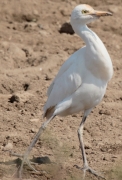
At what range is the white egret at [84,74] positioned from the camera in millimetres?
7047

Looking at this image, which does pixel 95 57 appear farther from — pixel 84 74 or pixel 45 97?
pixel 45 97

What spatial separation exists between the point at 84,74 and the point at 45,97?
194 cm

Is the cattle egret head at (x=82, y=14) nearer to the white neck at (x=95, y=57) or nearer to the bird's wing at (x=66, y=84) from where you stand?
the white neck at (x=95, y=57)

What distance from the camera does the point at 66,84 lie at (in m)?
7.17

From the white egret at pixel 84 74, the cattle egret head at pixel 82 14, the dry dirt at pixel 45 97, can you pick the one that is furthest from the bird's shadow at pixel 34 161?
the cattle egret head at pixel 82 14

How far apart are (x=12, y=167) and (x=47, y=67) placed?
304cm

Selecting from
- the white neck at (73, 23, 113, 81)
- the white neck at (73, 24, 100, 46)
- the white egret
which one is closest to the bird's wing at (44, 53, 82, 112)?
the white egret

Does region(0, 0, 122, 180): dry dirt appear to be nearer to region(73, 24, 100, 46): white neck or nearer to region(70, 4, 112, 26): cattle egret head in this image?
region(73, 24, 100, 46): white neck

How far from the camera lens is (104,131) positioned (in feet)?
26.5

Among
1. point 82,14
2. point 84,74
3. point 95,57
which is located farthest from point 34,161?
point 82,14

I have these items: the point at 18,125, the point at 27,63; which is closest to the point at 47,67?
the point at 27,63

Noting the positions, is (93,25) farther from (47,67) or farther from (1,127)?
(1,127)

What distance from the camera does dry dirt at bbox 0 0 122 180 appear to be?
714cm

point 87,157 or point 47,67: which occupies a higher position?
point 47,67
